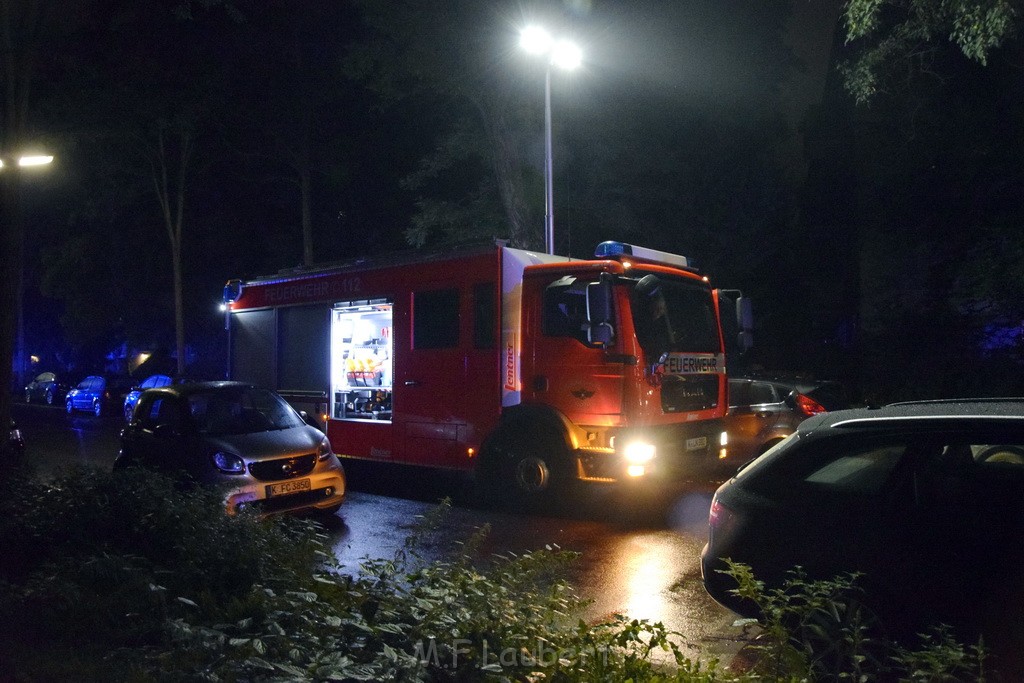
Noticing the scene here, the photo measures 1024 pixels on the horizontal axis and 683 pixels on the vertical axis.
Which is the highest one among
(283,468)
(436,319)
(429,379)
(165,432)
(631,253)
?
(631,253)

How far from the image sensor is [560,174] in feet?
68.5

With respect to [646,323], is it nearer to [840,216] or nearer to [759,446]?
[759,446]

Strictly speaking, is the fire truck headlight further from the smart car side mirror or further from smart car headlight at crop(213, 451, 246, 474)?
the smart car side mirror

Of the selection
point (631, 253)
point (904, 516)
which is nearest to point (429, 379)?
point (631, 253)

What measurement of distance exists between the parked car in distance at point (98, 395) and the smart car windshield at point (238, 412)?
71.2ft

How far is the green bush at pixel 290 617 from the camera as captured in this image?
377cm

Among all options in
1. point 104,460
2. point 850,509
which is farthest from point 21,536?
point 104,460

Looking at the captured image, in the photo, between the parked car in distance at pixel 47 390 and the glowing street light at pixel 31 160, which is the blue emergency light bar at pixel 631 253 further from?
the parked car in distance at pixel 47 390

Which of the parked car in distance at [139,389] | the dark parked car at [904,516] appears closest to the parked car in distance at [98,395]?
the parked car in distance at [139,389]

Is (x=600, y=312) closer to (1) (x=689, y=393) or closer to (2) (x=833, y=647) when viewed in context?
(1) (x=689, y=393)

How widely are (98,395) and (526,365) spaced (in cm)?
2449

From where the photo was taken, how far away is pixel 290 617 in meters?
4.37

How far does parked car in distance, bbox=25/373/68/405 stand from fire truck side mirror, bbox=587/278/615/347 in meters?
34.3

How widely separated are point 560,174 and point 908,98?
7851mm
